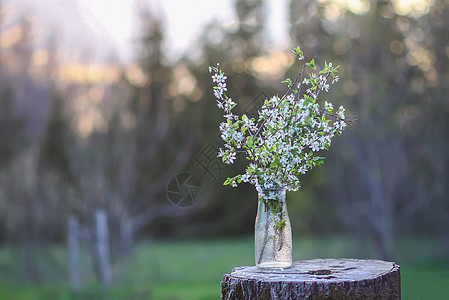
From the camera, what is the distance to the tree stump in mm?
2553

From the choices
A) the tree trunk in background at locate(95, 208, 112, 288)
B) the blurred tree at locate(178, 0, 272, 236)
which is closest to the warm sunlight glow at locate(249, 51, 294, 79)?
the blurred tree at locate(178, 0, 272, 236)

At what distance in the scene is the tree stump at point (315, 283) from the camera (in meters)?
2.55

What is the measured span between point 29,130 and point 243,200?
7.74 metres

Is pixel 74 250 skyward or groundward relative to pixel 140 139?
groundward

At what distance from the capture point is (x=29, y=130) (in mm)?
10883

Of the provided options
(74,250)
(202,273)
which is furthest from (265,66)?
(74,250)

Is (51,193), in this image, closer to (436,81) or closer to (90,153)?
(90,153)

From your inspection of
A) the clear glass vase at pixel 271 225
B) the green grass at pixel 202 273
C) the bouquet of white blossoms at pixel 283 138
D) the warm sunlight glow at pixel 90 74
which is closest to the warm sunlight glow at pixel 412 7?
the green grass at pixel 202 273

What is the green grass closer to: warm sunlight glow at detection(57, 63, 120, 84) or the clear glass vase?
warm sunlight glow at detection(57, 63, 120, 84)

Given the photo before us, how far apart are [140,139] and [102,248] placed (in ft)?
6.22

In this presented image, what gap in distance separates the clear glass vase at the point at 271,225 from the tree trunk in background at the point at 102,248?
251 inches

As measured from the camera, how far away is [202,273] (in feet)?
38.4

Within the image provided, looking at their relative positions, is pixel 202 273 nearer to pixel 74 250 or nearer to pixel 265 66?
pixel 74 250

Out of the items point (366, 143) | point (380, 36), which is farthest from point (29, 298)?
point (380, 36)
